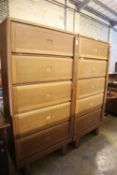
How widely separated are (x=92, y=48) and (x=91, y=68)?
0.27 m

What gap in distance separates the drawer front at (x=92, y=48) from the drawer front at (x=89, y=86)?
344 millimetres

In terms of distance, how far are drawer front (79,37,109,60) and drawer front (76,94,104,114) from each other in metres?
0.61

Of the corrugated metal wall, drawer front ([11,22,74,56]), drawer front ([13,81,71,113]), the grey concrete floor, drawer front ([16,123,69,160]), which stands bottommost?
the grey concrete floor

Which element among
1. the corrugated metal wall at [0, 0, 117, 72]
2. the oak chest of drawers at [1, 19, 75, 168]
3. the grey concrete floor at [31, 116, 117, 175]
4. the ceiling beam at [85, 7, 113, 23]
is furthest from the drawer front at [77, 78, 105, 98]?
the ceiling beam at [85, 7, 113, 23]

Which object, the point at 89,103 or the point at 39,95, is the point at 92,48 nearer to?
the point at 89,103

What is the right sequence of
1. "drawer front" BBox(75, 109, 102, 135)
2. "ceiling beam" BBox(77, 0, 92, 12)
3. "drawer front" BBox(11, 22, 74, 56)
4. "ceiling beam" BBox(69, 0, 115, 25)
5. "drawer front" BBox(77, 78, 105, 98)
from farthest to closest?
"ceiling beam" BBox(69, 0, 115, 25) < "ceiling beam" BBox(77, 0, 92, 12) < "drawer front" BBox(75, 109, 102, 135) < "drawer front" BBox(77, 78, 105, 98) < "drawer front" BBox(11, 22, 74, 56)

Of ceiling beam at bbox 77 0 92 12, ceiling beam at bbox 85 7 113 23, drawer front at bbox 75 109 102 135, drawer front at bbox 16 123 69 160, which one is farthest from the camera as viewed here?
ceiling beam at bbox 85 7 113 23

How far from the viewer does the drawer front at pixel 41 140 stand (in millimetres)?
1293

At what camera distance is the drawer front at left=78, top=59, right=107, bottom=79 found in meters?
1.60

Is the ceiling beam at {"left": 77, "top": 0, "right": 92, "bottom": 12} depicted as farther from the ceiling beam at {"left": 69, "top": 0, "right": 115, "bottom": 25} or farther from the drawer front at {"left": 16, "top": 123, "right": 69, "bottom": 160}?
the drawer front at {"left": 16, "top": 123, "right": 69, "bottom": 160}

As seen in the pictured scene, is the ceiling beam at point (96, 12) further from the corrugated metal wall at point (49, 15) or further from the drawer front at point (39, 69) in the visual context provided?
the drawer front at point (39, 69)

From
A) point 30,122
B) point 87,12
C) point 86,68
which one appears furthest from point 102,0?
point 30,122

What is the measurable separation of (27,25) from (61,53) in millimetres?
451

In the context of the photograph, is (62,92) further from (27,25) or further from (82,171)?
(82,171)
